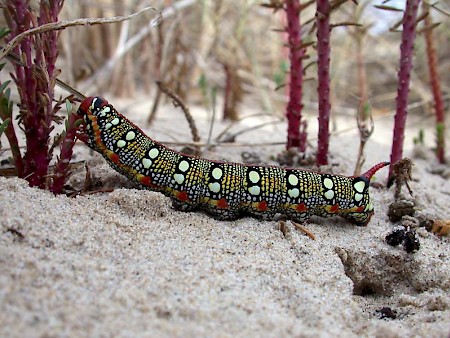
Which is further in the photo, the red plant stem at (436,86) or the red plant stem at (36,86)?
the red plant stem at (436,86)

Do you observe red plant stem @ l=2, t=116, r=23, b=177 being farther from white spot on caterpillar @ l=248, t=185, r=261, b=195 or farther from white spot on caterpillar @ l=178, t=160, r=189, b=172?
white spot on caterpillar @ l=248, t=185, r=261, b=195

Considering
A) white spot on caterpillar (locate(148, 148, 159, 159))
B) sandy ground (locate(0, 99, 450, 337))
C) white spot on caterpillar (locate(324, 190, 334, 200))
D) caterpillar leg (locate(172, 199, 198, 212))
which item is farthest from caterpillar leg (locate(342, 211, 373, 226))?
white spot on caterpillar (locate(148, 148, 159, 159))

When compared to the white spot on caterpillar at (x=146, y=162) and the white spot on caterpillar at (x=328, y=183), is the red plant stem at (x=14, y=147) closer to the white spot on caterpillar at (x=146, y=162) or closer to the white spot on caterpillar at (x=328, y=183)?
the white spot on caterpillar at (x=146, y=162)

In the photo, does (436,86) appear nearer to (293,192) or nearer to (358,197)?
(358,197)

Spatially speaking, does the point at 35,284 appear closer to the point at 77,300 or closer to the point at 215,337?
the point at 77,300

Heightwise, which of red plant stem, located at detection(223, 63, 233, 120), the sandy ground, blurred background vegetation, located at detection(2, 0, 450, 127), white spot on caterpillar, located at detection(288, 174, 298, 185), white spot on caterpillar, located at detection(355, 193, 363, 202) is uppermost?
blurred background vegetation, located at detection(2, 0, 450, 127)

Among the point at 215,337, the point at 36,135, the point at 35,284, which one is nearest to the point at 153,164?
the point at 36,135

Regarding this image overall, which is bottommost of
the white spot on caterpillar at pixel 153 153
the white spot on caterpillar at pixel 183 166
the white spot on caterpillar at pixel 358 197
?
the white spot on caterpillar at pixel 358 197

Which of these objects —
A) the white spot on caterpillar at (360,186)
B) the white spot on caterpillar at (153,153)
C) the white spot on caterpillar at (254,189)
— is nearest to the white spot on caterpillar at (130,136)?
the white spot on caterpillar at (153,153)
